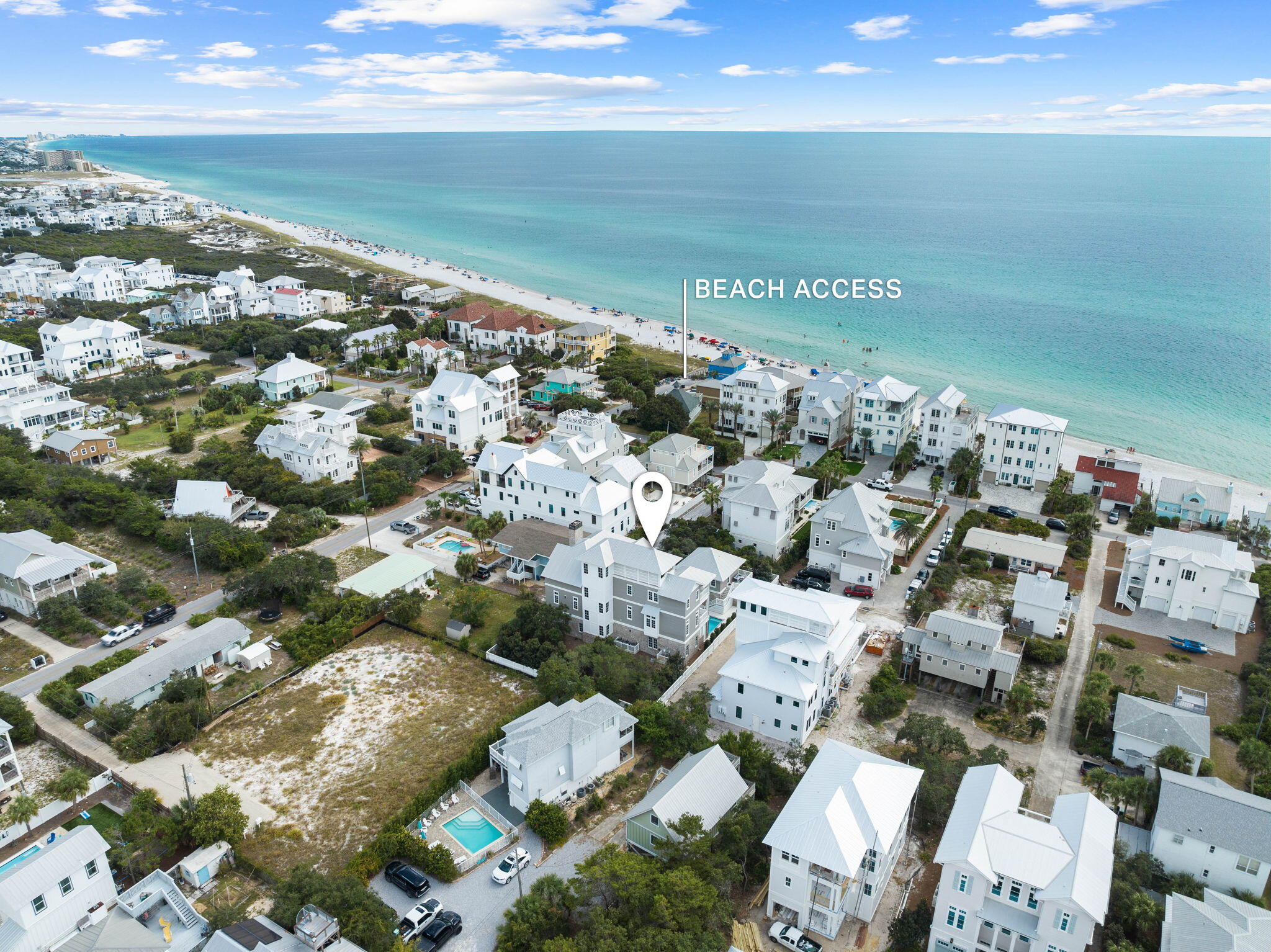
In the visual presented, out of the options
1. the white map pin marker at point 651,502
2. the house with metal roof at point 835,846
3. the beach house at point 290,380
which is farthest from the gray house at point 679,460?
the beach house at point 290,380

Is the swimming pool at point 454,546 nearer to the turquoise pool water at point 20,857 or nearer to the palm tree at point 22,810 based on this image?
the palm tree at point 22,810

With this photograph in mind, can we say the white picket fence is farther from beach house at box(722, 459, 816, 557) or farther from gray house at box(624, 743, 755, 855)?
beach house at box(722, 459, 816, 557)

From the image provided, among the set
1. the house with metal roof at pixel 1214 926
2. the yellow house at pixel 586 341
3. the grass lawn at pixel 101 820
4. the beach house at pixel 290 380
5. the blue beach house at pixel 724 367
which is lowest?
the grass lawn at pixel 101 820

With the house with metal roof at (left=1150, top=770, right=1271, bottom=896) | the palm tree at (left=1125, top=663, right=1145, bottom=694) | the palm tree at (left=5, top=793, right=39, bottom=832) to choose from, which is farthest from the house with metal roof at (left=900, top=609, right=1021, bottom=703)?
the palm tree at (left=5, top=793, right=39, bottom=832)

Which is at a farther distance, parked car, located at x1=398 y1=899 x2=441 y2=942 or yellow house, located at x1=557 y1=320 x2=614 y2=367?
yellow house, located at x1=557 y1=320 x2=614 y2=367

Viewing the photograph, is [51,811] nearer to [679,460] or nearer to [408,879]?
[408,879]

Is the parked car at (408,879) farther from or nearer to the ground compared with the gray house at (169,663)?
nearer to the ground
